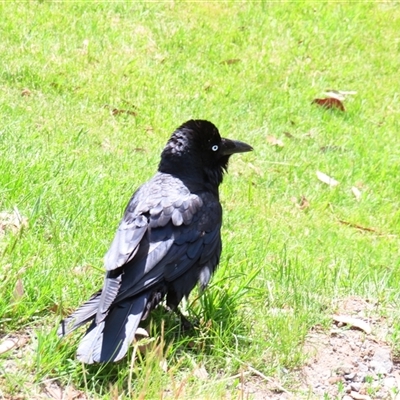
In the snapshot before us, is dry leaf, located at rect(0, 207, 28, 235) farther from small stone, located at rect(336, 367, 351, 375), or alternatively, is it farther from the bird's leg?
small stone, located at rect(336, 367, 351, 375)

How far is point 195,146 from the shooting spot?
473 centimetres

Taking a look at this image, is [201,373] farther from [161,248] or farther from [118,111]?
[118,111]

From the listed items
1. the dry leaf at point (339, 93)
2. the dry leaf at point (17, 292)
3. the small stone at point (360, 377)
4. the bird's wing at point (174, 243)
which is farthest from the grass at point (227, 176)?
the small stone at point (360, 377)

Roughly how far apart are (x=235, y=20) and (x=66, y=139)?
4.10m

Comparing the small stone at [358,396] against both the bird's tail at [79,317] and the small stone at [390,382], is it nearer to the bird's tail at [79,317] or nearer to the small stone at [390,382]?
the small stone at [390,382]

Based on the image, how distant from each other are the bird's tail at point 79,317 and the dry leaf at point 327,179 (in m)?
4.04

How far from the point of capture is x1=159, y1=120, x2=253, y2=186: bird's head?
465 cm

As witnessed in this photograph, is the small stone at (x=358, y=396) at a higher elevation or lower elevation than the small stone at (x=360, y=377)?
lower

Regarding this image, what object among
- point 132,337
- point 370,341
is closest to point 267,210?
point 370,341

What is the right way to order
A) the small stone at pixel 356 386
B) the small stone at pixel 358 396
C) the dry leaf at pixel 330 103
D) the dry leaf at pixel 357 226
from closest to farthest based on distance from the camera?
the small stone at pixel 358 396 → the small stone at pixel 356 386 → the dry leaf at pixel 357 226 → the dry leaf at pixel 330 103

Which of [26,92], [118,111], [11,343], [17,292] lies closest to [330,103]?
[118,111]

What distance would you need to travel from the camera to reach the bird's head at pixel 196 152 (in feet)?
15.3

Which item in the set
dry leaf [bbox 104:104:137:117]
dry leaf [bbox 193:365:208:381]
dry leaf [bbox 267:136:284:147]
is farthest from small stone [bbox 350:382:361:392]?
dry leaf [bbox 104:104:137:117]

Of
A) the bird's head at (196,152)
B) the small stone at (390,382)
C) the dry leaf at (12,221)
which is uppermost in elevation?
the bird's head at (196,152)
